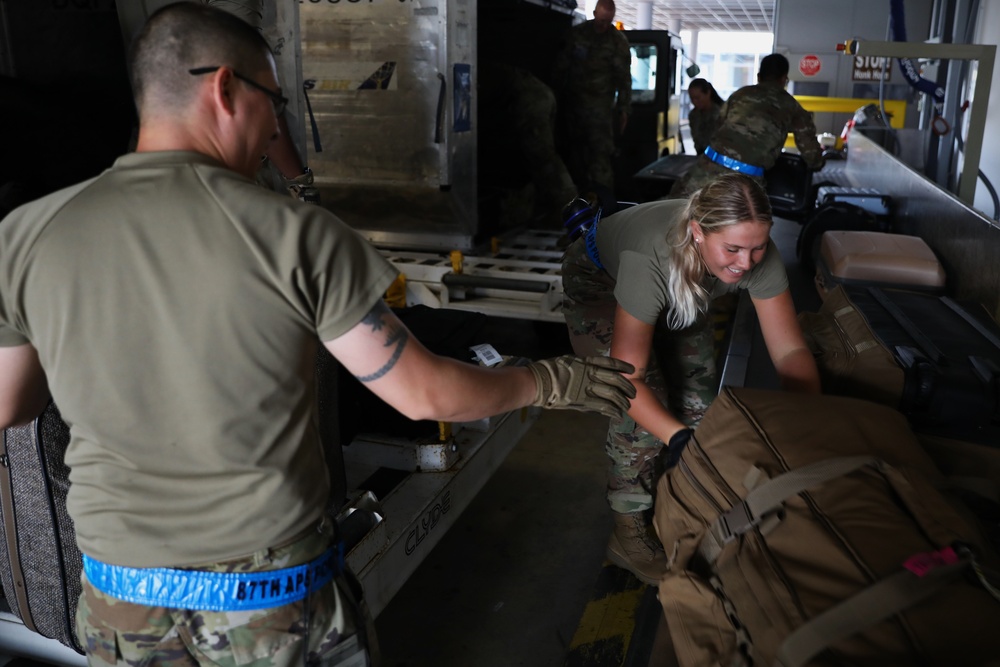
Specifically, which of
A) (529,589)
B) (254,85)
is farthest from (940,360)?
(254,85)

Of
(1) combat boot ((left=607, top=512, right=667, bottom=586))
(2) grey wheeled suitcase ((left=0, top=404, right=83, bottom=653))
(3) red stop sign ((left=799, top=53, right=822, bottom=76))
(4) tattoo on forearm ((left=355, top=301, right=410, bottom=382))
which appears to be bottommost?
(1) combat boot ((left=607, top=512, right=667, bottom=586))

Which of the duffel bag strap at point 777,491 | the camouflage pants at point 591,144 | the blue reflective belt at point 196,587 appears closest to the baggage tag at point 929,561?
the duffel bag strap at point 777,491

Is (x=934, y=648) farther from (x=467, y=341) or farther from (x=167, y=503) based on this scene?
(x=467, y=341)

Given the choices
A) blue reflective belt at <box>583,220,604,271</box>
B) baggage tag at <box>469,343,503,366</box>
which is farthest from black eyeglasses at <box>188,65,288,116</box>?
blue reflective belt at <box>583,220,604,271</box>

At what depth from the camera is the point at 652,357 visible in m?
2.77

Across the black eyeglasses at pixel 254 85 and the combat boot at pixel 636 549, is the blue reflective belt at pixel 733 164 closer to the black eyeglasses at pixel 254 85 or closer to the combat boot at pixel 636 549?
the combat boot at pixel 636 549

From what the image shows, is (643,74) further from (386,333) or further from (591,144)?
Result: (386,333)

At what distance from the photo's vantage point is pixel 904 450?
1756 millimetres

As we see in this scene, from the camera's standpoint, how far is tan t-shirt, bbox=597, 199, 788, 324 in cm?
237

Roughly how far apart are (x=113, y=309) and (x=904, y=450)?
5.03 ft

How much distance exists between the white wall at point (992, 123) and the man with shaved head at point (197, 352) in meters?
8.30

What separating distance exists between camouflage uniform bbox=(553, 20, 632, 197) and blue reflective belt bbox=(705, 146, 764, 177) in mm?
1998

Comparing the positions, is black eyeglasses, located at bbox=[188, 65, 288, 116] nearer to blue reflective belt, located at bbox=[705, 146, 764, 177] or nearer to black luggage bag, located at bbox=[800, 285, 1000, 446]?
black luggage bag, located at bbox=[800, 285, 1000, 446]

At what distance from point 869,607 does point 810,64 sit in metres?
13.8
